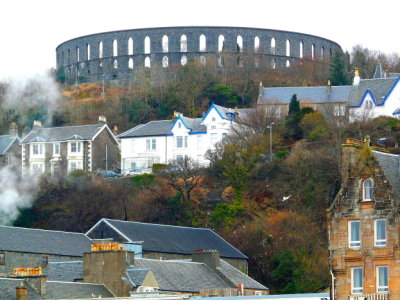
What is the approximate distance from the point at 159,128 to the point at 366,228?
57.2 metres

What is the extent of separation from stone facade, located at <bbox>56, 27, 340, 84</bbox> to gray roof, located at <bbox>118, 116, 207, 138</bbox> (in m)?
21.6

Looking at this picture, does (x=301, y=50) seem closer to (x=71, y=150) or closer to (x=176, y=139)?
(x=176, y=139)

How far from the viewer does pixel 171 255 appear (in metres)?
62.2

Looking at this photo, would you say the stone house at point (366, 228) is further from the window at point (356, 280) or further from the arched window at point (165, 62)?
the arched window at point (165, 62)

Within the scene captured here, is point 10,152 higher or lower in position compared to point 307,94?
lower

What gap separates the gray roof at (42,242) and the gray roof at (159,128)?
2819 cm

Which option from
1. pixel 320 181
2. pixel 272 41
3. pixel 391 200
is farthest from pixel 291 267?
pixel 272 41

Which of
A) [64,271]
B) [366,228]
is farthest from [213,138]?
[366,228]

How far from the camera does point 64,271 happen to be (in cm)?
5228

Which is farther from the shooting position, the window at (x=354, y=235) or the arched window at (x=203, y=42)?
the arched window at (x=203, y=42)

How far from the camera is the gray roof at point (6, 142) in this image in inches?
3712

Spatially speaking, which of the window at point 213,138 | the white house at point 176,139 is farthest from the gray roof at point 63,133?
the window at point 213,138

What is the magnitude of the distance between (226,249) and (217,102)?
35613mm

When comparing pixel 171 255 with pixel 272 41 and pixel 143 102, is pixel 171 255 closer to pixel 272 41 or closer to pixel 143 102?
pixel 143 102
